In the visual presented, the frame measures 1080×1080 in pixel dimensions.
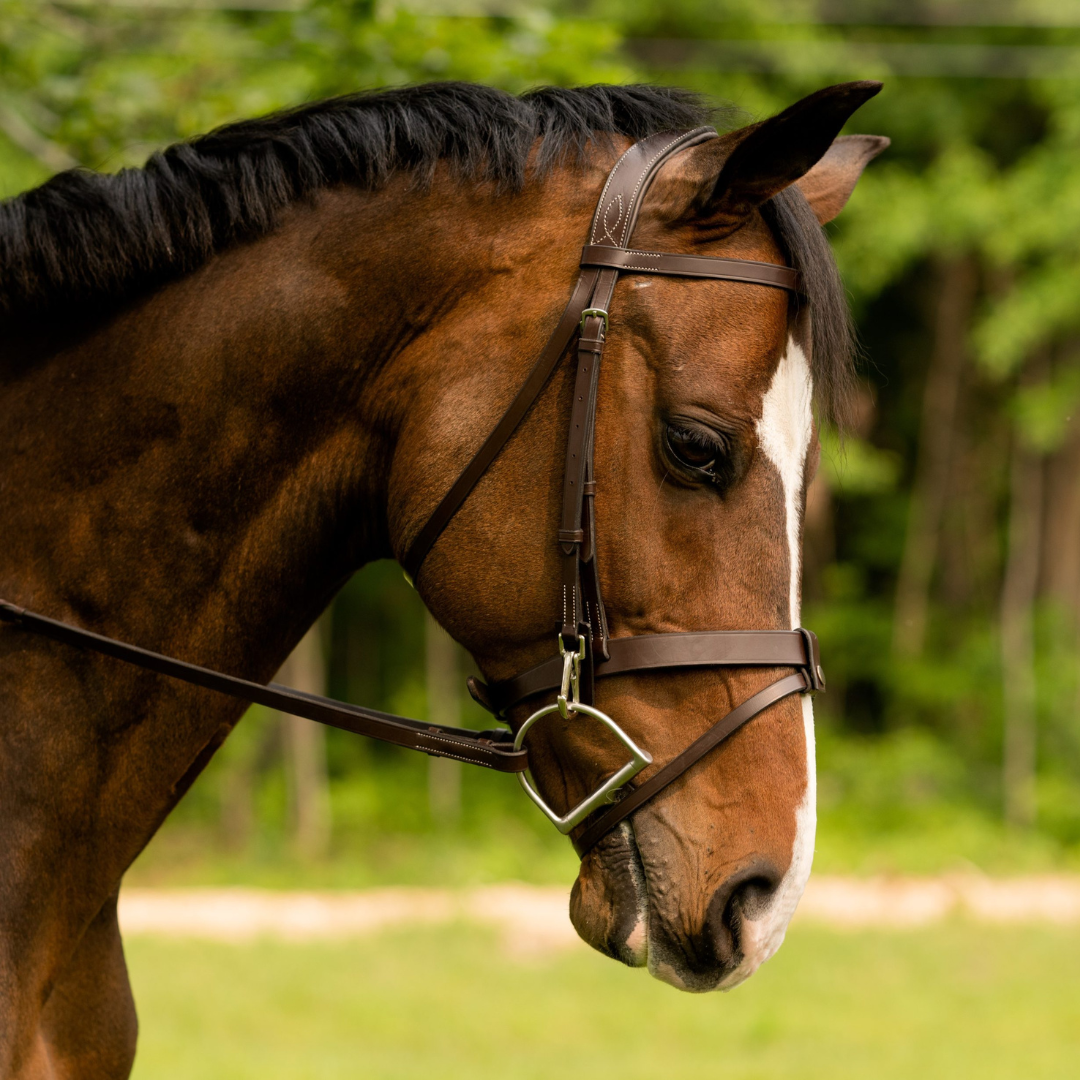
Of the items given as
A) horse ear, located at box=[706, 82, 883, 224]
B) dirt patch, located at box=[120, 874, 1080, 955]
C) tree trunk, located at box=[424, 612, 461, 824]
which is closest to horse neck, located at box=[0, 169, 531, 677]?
horse ear, located at box=[706, 82, 883, 224]

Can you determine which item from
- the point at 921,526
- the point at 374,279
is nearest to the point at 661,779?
the point at 374,279

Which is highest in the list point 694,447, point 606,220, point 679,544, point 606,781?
point 606,220

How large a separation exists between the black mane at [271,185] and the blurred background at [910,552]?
282 inches

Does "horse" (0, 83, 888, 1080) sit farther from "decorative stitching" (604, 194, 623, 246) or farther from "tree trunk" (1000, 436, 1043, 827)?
"tree trunk" (1000, 436, 1043, 827)

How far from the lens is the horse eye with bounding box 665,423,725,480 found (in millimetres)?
1908

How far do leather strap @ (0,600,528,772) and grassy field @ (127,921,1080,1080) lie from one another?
451cm

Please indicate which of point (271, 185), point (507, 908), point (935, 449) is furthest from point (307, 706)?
point (935, 449)

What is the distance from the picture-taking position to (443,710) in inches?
642

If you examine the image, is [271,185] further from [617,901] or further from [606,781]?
[617,901]

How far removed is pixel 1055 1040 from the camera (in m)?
6.79

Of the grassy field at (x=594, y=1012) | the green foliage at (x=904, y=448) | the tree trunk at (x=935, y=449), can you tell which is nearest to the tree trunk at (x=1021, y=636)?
the green foliage at (x=904, y=448)

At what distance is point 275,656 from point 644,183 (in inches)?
40.8

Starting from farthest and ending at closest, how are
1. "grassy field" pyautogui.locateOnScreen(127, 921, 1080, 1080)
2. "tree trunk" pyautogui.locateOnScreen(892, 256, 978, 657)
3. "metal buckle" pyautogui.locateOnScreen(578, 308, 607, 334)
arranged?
"tree trunk" pyautogui.locateOnScreen(892, 256, 978, 657), "grassy field" pyautogui.locateOnScreen(127, 921, 1080, 1080), "metal buckle" pyautogui.locateOnScreen(578, 308, 607, 334)

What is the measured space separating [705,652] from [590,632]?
0.60 ft
